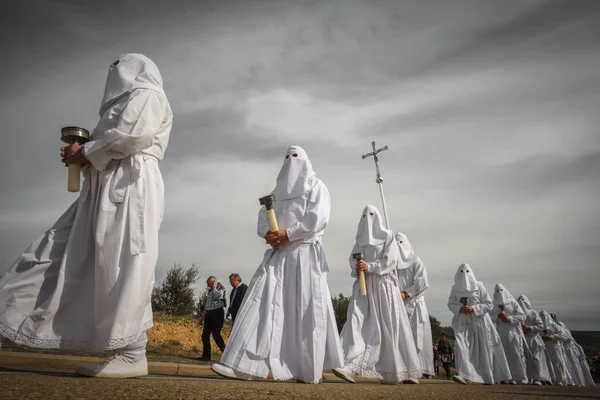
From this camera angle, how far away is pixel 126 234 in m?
3.82

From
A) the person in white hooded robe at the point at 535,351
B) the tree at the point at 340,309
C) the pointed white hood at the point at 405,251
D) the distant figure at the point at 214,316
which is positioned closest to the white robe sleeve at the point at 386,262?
the pointed white hood at the point at 405,251

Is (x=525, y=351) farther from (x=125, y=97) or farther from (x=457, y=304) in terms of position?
(x=125, y=97)

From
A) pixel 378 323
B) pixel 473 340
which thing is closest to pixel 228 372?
pixel 378 323

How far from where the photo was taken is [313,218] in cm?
562

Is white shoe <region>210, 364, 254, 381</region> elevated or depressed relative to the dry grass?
depressed

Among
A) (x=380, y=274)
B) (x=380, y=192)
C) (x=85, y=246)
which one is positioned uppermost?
(x=380, y=192)

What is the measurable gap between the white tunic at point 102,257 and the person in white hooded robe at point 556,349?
18105 mm

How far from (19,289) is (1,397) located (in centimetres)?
140

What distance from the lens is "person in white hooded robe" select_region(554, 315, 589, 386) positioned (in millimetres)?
18459

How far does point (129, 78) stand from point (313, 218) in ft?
8.65

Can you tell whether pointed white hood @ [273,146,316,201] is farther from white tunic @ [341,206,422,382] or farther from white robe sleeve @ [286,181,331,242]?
white tunic @ [341,206,422,382]

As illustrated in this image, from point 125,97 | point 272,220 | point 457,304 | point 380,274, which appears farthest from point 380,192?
point 125,97

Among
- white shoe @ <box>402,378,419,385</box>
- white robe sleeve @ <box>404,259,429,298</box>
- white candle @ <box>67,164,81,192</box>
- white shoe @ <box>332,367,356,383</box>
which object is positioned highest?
white robe sleeve @ <box>404,259,429,298</box>

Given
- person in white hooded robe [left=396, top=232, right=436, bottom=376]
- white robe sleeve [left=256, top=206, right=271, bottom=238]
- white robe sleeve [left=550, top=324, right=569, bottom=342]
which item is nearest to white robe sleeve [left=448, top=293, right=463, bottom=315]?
person in white hooded robe [left=396, top=232, right=436, bottom=376]
